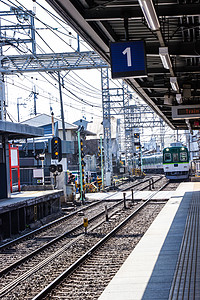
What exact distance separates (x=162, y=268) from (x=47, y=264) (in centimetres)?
332

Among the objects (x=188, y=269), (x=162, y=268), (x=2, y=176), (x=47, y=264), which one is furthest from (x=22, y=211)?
(x=188, y=269)

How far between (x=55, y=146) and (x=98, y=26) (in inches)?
661

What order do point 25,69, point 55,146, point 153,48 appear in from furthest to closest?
point 55,146
point 25,69
point 153,48

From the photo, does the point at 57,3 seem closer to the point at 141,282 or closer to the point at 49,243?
the point at 141,282

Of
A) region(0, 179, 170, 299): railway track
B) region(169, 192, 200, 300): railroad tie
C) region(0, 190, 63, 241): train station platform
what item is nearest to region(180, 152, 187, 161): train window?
region(0, 190, 63, 241): train station platform

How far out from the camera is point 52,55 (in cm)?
2062

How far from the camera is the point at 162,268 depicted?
9.47 m

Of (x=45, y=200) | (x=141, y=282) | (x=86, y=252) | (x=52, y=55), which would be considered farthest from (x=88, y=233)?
(x=52, y=55)

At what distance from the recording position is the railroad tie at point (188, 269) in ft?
23.7

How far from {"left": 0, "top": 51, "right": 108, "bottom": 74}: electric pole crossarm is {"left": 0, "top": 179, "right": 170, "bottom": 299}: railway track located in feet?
26.6

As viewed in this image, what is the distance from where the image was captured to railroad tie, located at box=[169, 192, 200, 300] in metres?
7.23

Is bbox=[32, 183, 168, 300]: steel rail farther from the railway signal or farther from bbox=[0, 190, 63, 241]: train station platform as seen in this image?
the railway signal

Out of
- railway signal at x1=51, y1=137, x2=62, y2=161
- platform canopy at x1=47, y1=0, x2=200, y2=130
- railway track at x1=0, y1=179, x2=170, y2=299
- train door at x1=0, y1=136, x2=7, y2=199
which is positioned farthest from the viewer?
railway signal at x1=51, y1=137, x2=62, y2=161

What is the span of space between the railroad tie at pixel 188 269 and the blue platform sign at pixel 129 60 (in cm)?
359
